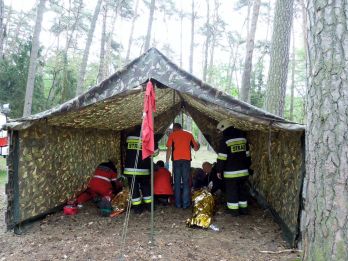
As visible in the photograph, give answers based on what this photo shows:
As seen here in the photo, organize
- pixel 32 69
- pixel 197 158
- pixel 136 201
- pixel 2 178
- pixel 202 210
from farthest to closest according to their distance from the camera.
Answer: pixel 197 158 < pixel 32 69 < pixel 2 178 < pixel 136 201 < pixel 202 210

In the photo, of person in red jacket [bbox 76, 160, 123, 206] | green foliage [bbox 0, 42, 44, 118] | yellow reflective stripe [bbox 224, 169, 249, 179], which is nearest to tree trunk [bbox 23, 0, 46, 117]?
green foliage [bbox 0, 42, 44, 118]

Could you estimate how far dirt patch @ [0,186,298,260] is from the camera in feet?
12.5

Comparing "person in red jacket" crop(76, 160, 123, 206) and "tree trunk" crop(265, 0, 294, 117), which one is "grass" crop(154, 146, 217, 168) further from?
"person in red jacket" crop(76, 160, 123, 206)

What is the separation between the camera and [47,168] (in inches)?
206

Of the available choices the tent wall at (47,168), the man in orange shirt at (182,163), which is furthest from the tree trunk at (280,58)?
the tent wall at (47,168)

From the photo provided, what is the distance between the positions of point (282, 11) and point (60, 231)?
6.75 meters

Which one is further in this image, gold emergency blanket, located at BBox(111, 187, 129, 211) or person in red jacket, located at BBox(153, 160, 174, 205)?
person in red jacket, located at BBox(153, 160, 174, 205)

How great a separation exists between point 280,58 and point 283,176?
3614 millimetres

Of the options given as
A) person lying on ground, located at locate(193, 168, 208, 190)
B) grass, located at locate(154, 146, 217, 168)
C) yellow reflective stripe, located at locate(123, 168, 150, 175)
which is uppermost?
yellow reflective stripe, located at locate(123, 168, 150, 175)

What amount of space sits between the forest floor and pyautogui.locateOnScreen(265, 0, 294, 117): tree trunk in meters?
2.91

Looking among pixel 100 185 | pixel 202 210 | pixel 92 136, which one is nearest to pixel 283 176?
pixel 202 210

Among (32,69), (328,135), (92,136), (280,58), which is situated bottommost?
(92,136)

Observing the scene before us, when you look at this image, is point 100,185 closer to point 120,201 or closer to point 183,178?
point 120,201

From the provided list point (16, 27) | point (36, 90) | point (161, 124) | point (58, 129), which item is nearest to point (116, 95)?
point (58, 129)
